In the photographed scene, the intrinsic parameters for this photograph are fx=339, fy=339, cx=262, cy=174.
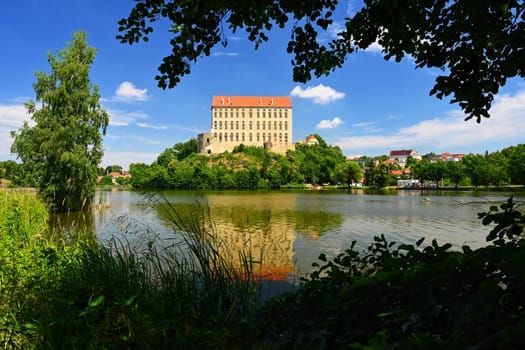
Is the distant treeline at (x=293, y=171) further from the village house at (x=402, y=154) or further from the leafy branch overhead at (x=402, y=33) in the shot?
the village house at (x=402, y=154)

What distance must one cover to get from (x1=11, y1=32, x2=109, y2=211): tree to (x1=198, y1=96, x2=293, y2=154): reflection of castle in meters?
73.0

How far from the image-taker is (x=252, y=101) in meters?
102

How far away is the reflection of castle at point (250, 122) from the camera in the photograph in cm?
9662

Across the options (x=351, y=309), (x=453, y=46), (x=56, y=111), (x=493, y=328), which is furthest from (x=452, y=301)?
(x=56, y=111)

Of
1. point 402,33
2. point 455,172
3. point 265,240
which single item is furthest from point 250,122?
point 402,33

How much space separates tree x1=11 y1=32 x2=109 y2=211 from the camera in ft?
66.8

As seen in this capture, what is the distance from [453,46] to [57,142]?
2205 centimetres

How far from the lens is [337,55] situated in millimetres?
3943

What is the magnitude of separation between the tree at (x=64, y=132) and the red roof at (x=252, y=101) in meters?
78.6

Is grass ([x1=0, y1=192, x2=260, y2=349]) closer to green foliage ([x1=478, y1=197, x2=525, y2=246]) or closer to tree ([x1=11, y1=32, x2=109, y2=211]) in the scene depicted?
green foliage ([x1=478, y1=197, x2=525, y2=246])

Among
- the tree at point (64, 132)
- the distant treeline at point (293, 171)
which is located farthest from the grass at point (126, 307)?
the distant treeline at point (293, 171)

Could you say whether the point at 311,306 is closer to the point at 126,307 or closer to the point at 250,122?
the point at 126,307

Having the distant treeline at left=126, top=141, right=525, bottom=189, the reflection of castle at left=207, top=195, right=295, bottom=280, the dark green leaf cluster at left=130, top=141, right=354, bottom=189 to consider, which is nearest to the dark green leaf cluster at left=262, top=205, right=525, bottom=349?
the reflection of castle at left=207, top=195, right=295, bottom=280

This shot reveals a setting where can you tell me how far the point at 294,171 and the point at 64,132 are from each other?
218 ft
